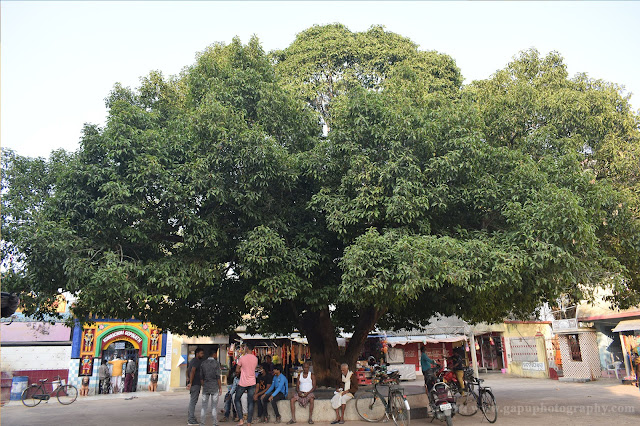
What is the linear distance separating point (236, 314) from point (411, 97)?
26.2ft

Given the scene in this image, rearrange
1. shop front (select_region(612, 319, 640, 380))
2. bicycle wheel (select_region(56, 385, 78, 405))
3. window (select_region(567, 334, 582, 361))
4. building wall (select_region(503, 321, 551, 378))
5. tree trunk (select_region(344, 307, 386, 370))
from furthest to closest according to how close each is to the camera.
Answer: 1. building wall (select_region(503, 321, 551, 378))
2. window (select_region(567, 334, 582, 361))
3. shop front (select_region(612, 319, 640, 380))
4. bicycle wheel (select_region(56, 385, 78, 405))
5. tree trunk (select_region(344, 307, 386, 370))

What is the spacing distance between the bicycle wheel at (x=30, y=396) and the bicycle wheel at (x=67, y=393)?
2.77 ft

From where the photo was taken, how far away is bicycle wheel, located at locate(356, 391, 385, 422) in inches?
438

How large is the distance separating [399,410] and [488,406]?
6.65ft

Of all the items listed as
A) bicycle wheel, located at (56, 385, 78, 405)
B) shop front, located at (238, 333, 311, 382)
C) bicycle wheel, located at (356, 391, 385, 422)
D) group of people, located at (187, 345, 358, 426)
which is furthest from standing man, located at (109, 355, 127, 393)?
bicycle wheel, located at (356, 391, 385, 422)

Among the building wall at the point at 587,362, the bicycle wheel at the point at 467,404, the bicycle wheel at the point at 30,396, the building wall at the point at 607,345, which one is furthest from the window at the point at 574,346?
the bicycle wheel at the point at 30,396

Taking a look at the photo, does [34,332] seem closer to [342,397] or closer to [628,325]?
[342,397]

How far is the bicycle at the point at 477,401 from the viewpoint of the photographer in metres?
10.2

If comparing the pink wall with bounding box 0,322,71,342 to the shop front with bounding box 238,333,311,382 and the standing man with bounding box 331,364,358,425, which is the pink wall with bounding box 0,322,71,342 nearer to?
the shop front with bounding box 238,333,311,382

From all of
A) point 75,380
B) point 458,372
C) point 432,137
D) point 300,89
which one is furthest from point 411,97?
point 75,380

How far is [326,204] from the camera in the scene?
33.0 feet

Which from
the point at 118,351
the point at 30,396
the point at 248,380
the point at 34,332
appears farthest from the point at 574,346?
the point at 34,332

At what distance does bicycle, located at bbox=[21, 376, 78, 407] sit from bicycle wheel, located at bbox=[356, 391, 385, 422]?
12165 mm

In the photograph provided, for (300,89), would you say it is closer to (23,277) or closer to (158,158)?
(158,158)
